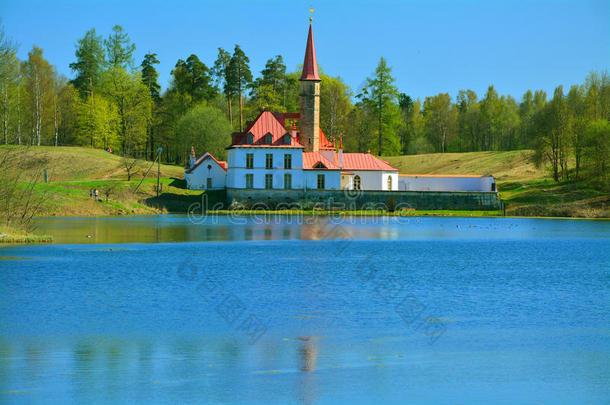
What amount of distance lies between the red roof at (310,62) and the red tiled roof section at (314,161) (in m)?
8.58

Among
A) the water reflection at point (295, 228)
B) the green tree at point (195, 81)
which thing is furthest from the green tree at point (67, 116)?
the water reflection at point (295, 228)

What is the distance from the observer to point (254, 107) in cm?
9862

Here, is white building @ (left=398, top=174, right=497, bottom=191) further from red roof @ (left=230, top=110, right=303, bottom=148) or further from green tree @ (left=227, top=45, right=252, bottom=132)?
green tree @ (left=227, top=45, right=252, bottom=132)

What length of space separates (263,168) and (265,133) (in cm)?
374

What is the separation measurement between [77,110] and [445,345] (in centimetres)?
8508

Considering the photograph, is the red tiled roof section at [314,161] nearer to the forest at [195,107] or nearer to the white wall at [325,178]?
the white wall at [325,178]

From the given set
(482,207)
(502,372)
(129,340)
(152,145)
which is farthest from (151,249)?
(152,145)

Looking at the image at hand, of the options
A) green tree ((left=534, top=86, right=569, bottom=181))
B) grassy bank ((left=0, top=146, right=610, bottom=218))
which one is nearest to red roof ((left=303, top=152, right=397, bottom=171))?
grassy bank ((left=0, top=146, right=610, bottom=218))

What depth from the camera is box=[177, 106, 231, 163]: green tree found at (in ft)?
297

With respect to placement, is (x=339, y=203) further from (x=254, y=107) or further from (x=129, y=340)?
(x=129, y=340)

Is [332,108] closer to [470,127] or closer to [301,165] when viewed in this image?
[301,165]

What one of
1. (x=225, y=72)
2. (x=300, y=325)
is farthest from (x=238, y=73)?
(x=300, y=325)

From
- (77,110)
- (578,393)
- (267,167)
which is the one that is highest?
(77,110)

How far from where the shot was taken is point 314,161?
7550cm
